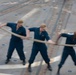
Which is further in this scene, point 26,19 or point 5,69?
point 26,19

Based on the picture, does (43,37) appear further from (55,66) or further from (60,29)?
(60,29)

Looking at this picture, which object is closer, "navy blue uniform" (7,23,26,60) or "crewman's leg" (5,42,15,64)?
"navy blue uniform" (7,23,26,60)

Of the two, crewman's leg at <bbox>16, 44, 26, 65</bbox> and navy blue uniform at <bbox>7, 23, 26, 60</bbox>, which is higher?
navy blue uniform at <bbox>7, 23, 26, 60</bbox>

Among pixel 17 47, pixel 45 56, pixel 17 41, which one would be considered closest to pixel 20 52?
pixel 17 47

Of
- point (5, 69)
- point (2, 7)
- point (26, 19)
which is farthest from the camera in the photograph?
point (2, 7)

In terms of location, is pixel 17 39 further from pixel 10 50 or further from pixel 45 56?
pixel 45 56

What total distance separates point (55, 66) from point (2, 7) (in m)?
8.80

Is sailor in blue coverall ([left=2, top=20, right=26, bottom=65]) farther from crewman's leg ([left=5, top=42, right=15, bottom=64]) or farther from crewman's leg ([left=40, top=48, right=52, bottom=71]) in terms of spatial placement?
crewman's leg ([left=40, top=48, right=52, bottom=71])

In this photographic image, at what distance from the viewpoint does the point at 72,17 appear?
1703cm

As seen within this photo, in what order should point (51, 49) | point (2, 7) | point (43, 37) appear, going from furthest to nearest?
point (2, 7) → point (51, 49) → point (43, 37)

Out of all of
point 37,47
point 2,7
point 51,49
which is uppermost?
point 37,47

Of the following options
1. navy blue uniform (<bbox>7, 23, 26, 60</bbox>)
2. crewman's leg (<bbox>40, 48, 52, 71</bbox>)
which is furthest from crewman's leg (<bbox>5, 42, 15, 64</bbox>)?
crewman's leg (<bbox>40, 48, 52, 71</bbox>)

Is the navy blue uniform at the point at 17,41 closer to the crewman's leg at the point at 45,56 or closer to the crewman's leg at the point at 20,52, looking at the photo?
the crewman's leg at the point at 20,52

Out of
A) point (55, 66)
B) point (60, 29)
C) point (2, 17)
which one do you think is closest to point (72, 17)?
point (60, 29)
